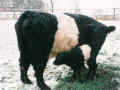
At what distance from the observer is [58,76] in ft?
15.4

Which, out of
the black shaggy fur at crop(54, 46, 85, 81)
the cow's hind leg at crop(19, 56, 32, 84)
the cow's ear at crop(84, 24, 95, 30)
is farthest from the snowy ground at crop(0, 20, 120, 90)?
the cow's ear at crop(84, 24, 95, 30)

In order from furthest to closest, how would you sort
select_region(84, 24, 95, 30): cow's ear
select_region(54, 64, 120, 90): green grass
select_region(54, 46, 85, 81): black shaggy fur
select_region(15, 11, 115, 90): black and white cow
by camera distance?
select_region(84, 24, 95, 30): cow's ear → select_region(54, 46, 85, 81): black shaggy fur → select_region(54, 64, 120, 90): green grass → select_region(15, 11, 115, 90): black and white cow

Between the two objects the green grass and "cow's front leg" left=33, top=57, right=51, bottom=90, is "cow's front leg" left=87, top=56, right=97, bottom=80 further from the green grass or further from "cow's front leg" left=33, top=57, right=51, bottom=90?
"cow's front leg" left=33, top=57, right=51, bottom=90

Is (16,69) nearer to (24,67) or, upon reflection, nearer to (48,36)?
(24,67)

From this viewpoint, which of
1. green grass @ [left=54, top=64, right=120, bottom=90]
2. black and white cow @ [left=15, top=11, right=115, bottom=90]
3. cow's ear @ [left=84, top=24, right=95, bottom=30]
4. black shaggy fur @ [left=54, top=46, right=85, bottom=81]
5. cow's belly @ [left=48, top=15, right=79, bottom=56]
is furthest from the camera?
cow's ear @ [left=84, top=24, right=95, bottom=30]

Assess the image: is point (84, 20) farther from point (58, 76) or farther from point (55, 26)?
point (58, 76)

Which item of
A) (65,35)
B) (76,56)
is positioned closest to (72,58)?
(76,56)

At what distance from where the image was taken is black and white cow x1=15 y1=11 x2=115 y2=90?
12.3ft

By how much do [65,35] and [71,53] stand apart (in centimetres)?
39

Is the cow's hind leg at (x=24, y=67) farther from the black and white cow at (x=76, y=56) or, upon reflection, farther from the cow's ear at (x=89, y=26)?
the cow's ear at (x=89, y=26)

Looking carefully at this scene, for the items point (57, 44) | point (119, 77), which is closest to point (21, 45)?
point (57, 44)

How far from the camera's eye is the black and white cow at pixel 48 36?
3.74 meters

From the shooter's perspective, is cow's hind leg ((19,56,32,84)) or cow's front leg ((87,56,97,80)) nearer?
cow's hind leg ((19,56,32,84))

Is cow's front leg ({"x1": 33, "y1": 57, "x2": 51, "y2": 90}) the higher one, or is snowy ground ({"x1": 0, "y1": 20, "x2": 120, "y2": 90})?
cow's front leg ({"x1": 33, "y1": 57, "x2": 51, "y2": 90})
